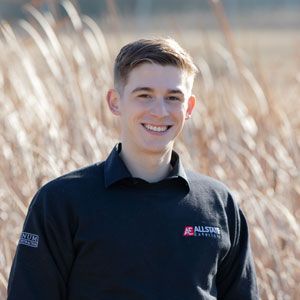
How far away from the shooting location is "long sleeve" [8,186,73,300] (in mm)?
3188

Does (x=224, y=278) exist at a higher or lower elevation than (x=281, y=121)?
lower

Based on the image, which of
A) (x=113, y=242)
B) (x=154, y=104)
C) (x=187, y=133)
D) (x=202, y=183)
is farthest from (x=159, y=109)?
(x=187, y=133)

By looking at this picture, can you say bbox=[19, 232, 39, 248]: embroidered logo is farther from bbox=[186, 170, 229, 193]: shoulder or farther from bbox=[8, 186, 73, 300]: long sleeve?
bbox=[186, 170, 229, 193]: shoulder

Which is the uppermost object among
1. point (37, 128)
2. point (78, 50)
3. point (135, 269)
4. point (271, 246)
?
point (78, 50)

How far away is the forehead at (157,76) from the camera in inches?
129

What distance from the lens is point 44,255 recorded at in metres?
3.19

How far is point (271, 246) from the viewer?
4691 mm

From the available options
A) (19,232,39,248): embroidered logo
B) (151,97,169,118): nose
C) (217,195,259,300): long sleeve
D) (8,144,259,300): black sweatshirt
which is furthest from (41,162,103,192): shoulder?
(217,195,259,300): long sleeve

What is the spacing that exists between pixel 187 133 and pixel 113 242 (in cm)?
231

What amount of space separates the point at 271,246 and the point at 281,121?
3.29 feet

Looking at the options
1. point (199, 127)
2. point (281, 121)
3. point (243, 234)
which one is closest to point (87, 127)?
point (199, 127)

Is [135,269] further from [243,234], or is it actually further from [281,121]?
[281,121]

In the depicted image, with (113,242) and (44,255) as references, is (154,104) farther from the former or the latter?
(44,255)

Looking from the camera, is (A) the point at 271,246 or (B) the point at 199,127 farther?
(B) the point at 199,127
